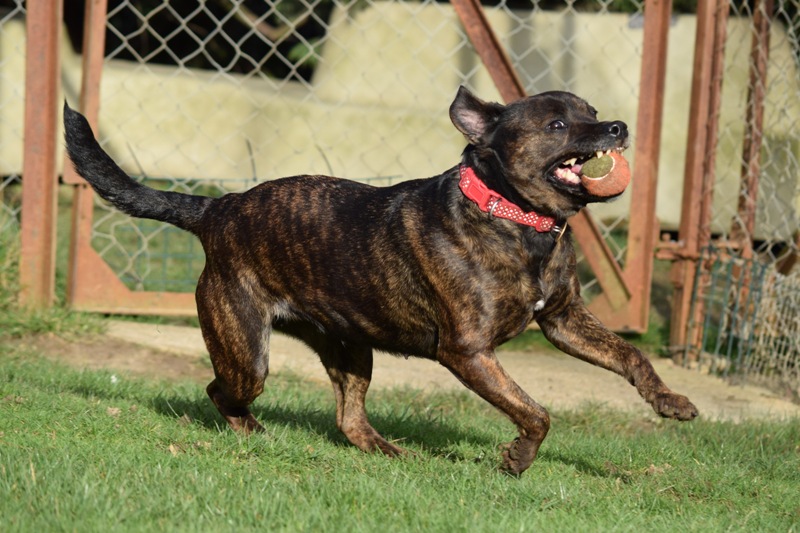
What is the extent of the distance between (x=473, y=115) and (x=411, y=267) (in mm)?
645

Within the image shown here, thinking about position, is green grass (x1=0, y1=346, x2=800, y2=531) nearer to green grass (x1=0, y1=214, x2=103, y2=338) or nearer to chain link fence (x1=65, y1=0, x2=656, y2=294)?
green grass (x1=0, y1=214, x2=103, y2=338)

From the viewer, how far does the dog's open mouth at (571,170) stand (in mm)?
4297

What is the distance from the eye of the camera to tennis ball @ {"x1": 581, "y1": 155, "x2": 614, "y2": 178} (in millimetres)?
4117

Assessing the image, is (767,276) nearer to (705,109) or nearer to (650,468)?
(705,109)

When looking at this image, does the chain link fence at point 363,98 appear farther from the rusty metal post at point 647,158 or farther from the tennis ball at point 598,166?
the tennis ball at point 598,166

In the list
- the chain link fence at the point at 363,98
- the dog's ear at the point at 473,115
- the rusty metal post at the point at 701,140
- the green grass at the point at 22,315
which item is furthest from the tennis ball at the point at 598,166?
the chain link fence at the point at 363,98

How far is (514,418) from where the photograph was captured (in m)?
4.18

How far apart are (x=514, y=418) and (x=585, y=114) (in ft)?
3.96

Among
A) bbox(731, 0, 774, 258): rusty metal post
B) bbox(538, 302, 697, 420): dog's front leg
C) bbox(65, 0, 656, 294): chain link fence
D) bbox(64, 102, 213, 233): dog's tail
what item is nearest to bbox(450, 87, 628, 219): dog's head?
bbox(538, 302, 697, 420): dog's front leg

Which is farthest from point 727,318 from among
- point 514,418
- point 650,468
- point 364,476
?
point 364,476

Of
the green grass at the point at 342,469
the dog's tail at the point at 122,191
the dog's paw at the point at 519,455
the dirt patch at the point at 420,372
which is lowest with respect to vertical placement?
the dirt patch at the point at 420,372

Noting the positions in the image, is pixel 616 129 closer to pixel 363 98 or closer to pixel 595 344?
pixel 595 344

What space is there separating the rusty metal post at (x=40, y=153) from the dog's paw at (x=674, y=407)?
167 inches

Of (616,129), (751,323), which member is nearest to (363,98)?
(751,323)
